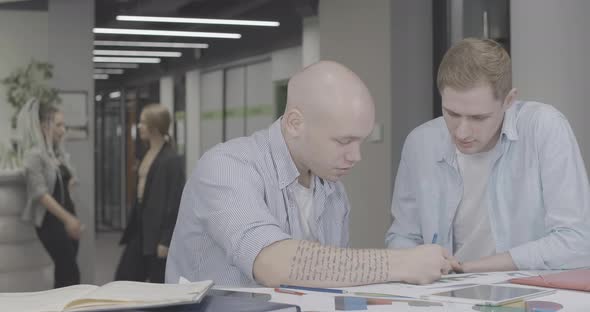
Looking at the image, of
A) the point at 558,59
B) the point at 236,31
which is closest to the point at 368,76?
the point at 236,31

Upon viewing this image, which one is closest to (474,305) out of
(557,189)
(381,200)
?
(557,189)

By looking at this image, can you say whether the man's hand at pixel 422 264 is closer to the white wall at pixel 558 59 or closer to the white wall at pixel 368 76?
the white wall at pixel 558 59

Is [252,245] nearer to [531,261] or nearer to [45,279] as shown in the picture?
[531,261]

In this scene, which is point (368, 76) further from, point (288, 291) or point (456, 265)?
point (288, 291)

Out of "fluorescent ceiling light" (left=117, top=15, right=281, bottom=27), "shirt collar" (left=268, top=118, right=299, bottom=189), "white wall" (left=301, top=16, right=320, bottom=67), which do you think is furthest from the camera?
"white wall" (left=301, top=16, right=320, bottom=67)

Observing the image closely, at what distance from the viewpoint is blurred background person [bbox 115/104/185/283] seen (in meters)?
5.72

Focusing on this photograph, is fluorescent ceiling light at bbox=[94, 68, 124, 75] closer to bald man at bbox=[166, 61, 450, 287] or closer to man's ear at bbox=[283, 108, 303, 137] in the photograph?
bald man at bbox=[166, 61, 450, 287]

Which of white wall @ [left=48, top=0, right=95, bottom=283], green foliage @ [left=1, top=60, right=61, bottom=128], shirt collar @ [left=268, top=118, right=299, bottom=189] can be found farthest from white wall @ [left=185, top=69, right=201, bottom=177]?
shirt collar @ [left=268, top=118, right=299, bottom=189]

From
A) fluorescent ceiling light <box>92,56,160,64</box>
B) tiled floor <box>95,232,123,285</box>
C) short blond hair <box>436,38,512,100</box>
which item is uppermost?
fluorescent ceiling light <box>92,56,160,64</box>

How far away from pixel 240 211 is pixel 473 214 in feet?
3.10

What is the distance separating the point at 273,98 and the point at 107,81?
1.18 m

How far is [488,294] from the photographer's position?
192cm

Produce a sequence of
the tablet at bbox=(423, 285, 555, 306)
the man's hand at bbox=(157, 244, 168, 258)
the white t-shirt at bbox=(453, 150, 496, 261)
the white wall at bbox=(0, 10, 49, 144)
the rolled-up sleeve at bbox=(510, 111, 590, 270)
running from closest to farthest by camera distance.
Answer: the tablet at bbox=(423, 285, 555, 306) → the rolled-up sleeve at bbox=(510, 111, 590, 270) → the white t-shirt at bbox=(453, 150, 496, 261) → the man's hand at bbox=(157, 244, 168, 258) → the white wall at bbox=(0, 10, 49, 144)

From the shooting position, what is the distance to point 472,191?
110 inches
